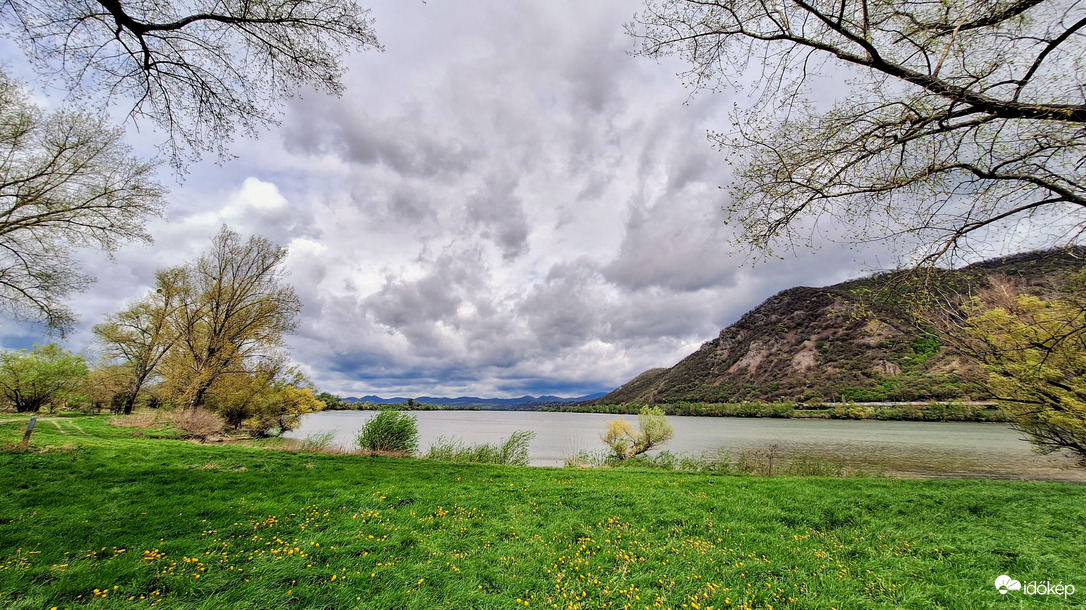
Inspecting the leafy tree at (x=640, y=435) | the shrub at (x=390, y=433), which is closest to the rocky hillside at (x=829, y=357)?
the leafy tree at (x=640, y=435)

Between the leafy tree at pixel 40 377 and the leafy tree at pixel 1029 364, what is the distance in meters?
55.0

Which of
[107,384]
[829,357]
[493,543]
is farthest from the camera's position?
[829,357]

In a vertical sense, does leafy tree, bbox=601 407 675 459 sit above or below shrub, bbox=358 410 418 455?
below

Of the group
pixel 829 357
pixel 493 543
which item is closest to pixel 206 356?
pixel 493 543

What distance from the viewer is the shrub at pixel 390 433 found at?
65.9ft

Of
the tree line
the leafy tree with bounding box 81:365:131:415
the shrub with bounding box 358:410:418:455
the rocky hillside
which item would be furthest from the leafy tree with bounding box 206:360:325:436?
the rocky hillside

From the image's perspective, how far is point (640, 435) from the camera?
24703 mm

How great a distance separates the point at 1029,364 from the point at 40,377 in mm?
56052

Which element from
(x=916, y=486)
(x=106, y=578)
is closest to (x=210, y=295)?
(x=106, y=578)

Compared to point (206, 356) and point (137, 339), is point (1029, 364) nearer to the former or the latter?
point (206, 356)

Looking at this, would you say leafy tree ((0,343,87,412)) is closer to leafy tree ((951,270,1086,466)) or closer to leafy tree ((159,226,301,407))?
leafy tree ((159,226,301,407))

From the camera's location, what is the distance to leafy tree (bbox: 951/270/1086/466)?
11.8m

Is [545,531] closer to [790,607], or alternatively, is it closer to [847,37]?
[790,607]

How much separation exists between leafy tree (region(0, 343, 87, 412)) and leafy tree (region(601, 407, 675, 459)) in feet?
142
